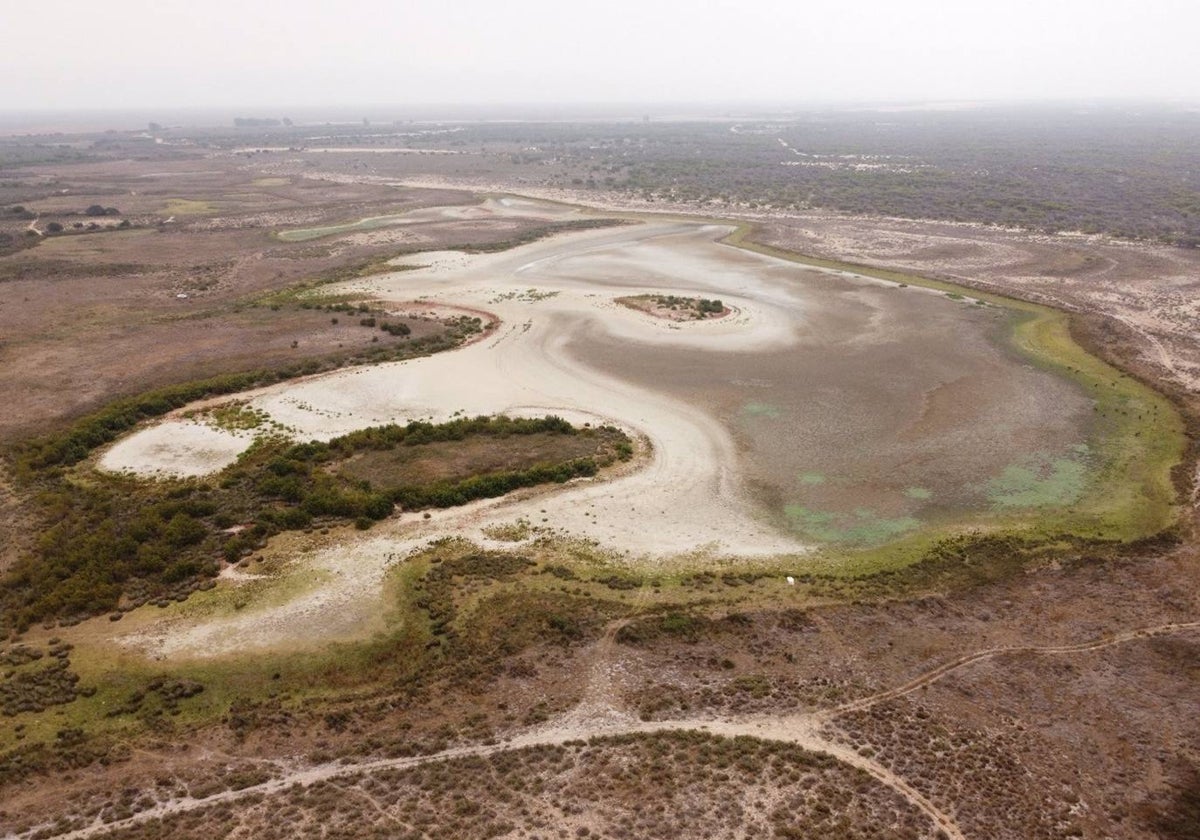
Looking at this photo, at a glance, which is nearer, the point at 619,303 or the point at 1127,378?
the point at 1127,378

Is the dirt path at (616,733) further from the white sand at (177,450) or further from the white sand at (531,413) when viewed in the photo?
the white sand at (177,450)

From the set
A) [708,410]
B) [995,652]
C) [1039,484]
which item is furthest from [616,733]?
[1039,484]

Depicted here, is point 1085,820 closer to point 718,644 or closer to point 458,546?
point 718,644

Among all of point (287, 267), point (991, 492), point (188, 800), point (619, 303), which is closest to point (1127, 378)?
point (991, 492)

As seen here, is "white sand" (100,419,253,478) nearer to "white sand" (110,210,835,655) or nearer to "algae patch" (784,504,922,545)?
"white sand" (110,210,835,655)

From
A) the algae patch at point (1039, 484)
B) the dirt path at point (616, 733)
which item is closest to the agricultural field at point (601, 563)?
the dirt path at point (616, 733)

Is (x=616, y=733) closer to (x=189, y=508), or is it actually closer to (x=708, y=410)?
(x=189, y=508)
